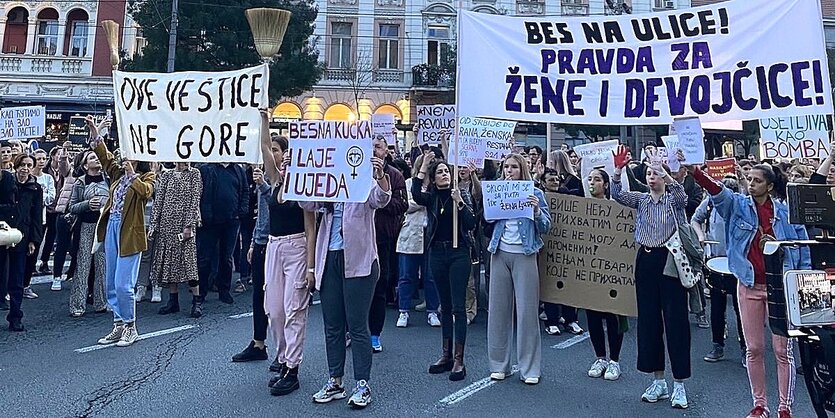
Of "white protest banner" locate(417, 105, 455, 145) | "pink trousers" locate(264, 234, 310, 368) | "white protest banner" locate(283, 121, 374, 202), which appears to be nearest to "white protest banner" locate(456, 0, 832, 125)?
"white protest banner" locate(283, 121, 374, 202)

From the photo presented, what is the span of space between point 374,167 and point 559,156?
3.63 m

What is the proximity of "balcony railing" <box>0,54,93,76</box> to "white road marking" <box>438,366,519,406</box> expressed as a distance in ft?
95.0

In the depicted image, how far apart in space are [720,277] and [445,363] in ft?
8.57

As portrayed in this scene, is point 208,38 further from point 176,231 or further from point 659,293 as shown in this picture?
point 659,293

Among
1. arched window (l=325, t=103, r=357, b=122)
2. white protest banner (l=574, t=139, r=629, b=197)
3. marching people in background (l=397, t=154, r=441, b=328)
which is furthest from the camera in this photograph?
arched window (l=325, t=103, r=357, b=122)

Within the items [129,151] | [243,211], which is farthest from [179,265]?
[129,151]

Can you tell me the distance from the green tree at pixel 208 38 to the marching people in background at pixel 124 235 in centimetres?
1780

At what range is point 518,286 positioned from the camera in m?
5.60

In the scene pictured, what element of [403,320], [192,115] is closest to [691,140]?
[403,320]

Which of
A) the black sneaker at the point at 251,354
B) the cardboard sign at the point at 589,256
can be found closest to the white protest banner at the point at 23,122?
the black sneaker at the point at 251,354

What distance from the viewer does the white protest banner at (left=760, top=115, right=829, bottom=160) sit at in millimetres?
8697

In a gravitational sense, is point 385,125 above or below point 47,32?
below

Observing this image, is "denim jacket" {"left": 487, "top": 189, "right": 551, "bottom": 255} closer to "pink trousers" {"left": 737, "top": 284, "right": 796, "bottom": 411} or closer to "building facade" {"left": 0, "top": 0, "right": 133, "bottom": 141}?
"pink trousers" {"left": 737, "top": 284, "right": 796, "bottom": 411}

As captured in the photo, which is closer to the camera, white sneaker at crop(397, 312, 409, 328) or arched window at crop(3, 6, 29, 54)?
white sneaker at crop(397, 312, 409, 328)
